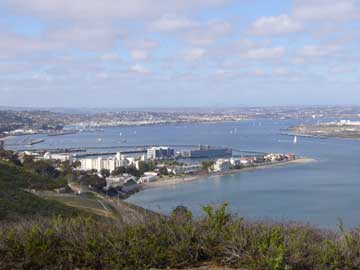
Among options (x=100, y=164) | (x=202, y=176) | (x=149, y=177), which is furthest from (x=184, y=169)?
(x=100, y=164)

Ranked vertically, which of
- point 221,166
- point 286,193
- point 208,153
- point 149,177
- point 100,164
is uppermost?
point 286,193

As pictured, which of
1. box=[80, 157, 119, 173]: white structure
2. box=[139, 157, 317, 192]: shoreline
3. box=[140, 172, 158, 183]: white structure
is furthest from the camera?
box=[80, 157, 119, 173]: white structure

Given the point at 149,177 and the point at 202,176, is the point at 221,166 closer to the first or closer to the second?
the point at 202,176

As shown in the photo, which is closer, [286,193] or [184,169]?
[286,193]

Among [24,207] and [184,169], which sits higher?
[24,207]

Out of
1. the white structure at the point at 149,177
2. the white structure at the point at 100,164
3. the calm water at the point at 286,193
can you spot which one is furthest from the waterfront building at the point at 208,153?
the white structure at the point at 149,177

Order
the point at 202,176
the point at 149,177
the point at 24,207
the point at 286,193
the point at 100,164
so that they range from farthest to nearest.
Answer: the point at 100,164
the point at 202,176
the point at 149,177
the point at 286,193
the point at 24,207

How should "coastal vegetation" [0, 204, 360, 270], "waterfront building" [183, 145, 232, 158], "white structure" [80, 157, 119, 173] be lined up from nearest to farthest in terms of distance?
"coastal vegetation" [0, 204, 360, 270] → "white structure" [80, 157, 119, 173] → "waterfront building" [183, 145, 232, 158]

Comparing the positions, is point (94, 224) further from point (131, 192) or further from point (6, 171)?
point (131, 192)

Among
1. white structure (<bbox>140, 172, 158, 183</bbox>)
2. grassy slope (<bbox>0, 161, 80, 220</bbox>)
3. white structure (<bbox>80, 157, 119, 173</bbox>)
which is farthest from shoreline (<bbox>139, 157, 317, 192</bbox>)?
grassy slope (<bbox>0, 161, 80, 220</bbox>)

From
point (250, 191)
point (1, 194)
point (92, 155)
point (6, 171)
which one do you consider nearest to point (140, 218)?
point (1, 194)

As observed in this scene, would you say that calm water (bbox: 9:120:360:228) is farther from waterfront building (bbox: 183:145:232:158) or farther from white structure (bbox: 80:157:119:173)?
waterfront building (bbox: 183:145:232:158)

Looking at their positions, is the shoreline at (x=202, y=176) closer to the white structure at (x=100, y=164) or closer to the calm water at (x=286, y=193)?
the calm water at (x=286, y=193)
